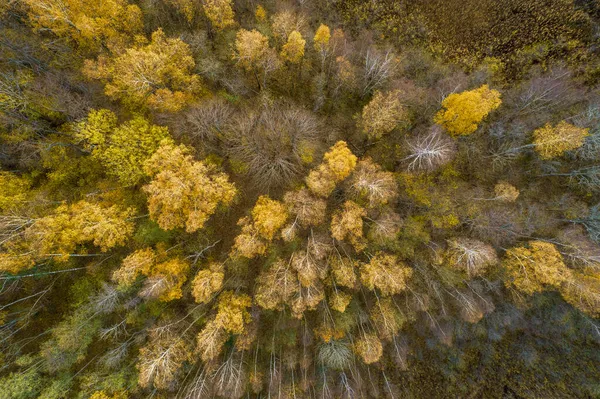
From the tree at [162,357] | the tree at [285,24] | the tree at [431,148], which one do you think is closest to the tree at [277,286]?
the tree at [162,357]

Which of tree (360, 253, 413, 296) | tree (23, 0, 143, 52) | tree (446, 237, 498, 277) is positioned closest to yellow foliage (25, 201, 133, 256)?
tree (23, 0, 143, 52)

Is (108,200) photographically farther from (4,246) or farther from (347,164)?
(347,164)

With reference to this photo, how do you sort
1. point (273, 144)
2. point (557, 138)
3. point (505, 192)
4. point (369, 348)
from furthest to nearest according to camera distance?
point (273, 144)
point (369, 348)
point (505, 192)
point (557, 138)

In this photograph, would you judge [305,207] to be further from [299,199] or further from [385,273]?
[385,273]

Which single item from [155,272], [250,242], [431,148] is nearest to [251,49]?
[250,242]

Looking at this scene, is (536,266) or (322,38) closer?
(536,266)

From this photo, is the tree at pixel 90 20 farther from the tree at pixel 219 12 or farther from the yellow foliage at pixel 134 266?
the yellow foliage at pixel 134 266
